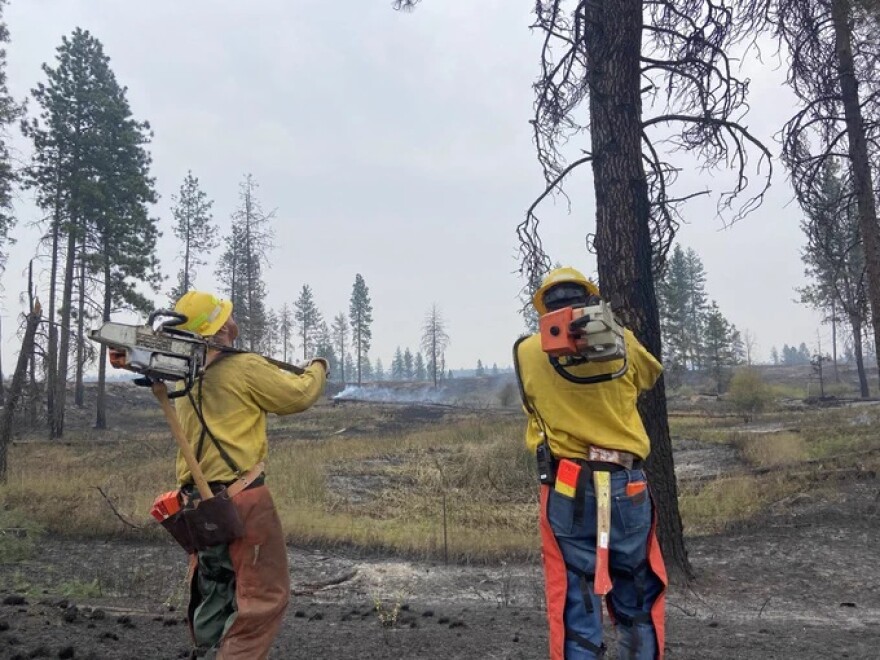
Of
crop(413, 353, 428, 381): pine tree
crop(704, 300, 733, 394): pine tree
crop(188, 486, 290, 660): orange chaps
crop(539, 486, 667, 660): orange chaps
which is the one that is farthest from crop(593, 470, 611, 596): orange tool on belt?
crop(413, 353, 428, 381): pine tree

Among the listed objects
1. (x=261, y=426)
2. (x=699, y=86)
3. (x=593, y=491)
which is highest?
(x=699, y=86)

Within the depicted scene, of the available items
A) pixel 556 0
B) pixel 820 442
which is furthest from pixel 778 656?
pixel 820 442

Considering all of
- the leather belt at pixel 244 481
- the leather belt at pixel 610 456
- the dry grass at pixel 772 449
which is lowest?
the dry grass at pixel 772 449

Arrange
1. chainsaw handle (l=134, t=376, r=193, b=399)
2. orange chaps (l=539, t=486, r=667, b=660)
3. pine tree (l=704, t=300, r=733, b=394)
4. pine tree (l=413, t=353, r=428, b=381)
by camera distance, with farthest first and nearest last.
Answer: pine tree (l=413, t=353, r=428, b=381)
pine tree (l=704, t=300, r=733, b=394)
chainsaw handle (l=134, t=376, r=193, b=399)
orange chaps (l=539, t=486, r=667, b=660)

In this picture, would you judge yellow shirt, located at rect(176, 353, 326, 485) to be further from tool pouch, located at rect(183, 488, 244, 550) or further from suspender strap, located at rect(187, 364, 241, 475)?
tool pouch, located at rect(183, 488, 244, 550)

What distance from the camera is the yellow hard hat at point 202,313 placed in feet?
10.8

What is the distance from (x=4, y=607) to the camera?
15.0 ft

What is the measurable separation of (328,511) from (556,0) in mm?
8086

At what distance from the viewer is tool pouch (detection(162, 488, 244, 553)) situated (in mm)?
2949

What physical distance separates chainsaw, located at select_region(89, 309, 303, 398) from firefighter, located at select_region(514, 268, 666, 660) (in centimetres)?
158

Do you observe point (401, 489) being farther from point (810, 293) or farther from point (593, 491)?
point (810, 293)

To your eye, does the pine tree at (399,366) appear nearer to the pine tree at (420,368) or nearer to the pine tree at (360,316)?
the pine tree at (420,368)

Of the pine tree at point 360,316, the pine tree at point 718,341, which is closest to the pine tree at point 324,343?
the pine tree at point 360,316

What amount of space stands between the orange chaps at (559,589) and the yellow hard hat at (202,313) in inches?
74.3
